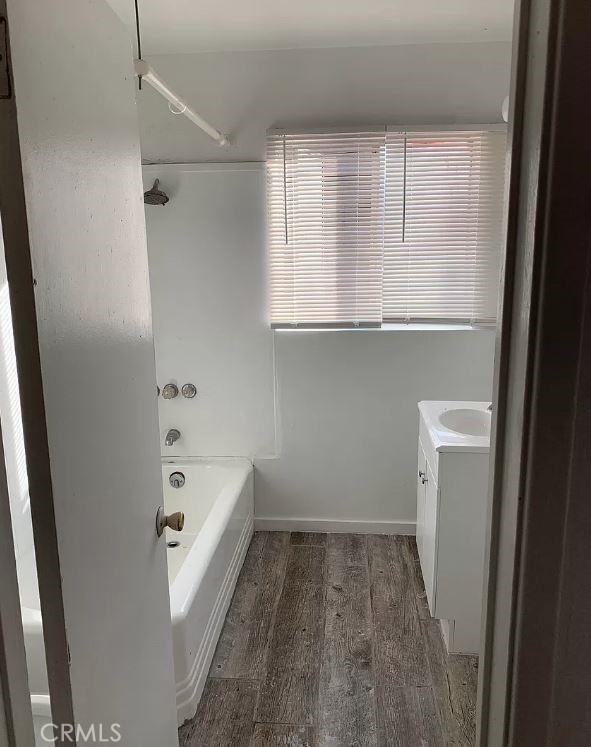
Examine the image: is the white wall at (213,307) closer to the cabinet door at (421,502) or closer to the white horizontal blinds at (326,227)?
the white horizontal blinds at (326,227)

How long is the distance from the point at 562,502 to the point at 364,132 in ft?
8.27

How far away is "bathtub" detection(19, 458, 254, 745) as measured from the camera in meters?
1.60

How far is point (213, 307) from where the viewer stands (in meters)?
3.11

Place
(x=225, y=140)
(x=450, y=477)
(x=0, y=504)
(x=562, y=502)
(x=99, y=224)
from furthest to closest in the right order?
(x=225, y=140) → (x=450, y=477) → (x=99, y=224) → (x=0, y=504) → (x=562, y=502)

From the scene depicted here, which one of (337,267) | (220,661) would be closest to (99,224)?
(220,661)

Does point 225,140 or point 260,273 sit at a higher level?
point 225,140

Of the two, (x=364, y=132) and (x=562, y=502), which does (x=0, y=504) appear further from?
(x=364, y=132)

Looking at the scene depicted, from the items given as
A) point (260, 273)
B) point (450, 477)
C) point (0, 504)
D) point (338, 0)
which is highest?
point (338, 0)

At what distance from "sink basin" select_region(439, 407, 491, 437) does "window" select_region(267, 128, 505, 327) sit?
2.09 ft

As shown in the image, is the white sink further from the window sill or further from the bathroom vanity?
the window sill

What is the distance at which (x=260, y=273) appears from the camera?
9.96 ft

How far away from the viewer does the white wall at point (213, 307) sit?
297cm

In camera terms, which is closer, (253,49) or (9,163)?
(9,163)

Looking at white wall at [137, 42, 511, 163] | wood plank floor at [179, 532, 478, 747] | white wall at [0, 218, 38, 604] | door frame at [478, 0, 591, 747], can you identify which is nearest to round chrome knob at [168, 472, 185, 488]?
wood plank floor at [179, 532, 478, 747]
